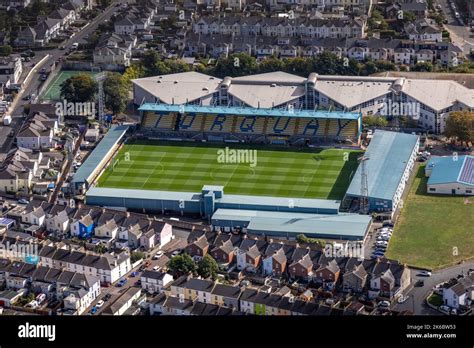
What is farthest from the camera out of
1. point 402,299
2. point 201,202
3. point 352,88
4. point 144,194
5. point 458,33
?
point 458,33

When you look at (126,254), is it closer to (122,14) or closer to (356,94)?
(356,94)

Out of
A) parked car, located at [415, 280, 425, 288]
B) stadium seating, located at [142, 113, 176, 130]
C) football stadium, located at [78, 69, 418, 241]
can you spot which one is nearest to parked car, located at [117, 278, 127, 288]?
football stadium, located at [78, 69, 418, 241]

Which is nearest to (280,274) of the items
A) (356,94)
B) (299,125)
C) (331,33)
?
(299,125)

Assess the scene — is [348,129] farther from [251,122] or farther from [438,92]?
[438,92]

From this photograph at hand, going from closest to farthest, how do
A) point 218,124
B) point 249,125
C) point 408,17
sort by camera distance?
1. point 249,125
2. point 218,124
3. point 408,17

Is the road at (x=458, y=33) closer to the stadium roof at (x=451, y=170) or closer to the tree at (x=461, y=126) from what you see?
the tree at (x=461, y=126)

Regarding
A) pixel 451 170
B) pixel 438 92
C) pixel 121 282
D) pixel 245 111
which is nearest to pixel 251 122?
pixel 245 111

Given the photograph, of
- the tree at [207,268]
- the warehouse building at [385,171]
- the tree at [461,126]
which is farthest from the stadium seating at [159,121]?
the tree at [207,268]

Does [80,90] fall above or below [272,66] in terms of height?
below
